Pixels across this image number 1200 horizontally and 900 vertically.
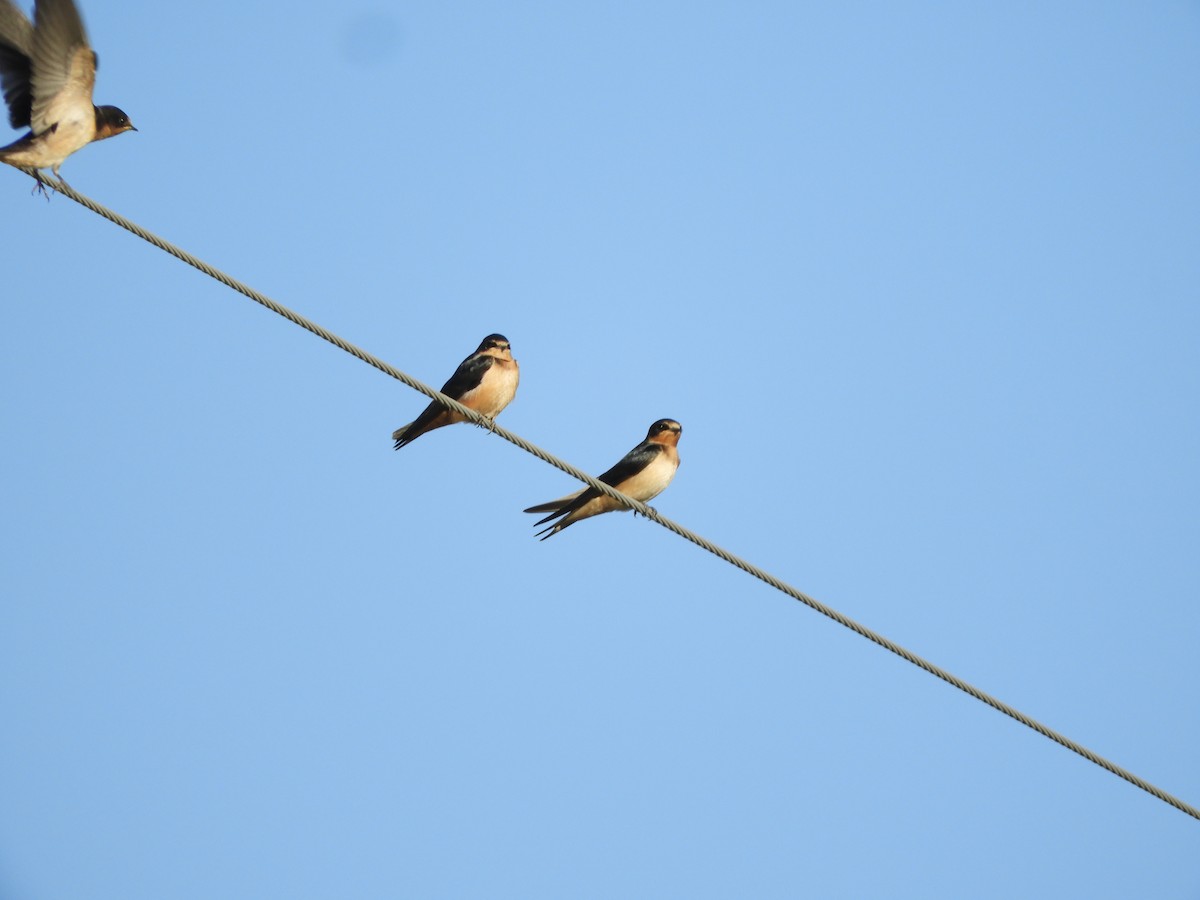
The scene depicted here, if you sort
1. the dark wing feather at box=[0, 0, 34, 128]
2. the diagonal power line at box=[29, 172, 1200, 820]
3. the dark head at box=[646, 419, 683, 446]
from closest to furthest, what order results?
the diagonal power line at box=[29, 172, 1200, 820], the dark wing feather at box=[0, 0, 34, 128], the dark head at box=[646, 419, 683, 446]

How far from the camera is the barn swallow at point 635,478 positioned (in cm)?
960

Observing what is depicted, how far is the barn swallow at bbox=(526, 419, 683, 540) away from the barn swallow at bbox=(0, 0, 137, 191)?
150 inches

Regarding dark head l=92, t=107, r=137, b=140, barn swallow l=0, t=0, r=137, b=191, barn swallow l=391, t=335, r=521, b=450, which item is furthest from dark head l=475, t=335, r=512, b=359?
barn swallow l=0, t=0, r=137, b=191

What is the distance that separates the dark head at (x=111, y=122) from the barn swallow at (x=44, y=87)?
18.0 inches

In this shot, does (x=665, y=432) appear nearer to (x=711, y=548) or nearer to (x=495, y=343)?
(x=495, y=343)

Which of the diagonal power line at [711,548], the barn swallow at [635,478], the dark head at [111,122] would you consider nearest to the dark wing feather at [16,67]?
the dark head at [111,122]

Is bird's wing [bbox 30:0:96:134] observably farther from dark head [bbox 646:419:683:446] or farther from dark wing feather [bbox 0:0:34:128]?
dark head [bbox 646:419:683:446]

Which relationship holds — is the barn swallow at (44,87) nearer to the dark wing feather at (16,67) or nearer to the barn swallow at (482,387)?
the dark wing feather at (16,67)

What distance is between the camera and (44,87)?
775 cm

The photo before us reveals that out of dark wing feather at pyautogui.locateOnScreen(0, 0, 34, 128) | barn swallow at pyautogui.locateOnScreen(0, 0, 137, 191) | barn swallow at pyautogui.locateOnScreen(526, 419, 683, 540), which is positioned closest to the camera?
barn swallow at pyautogui.locateOnScreen(0, 0, 137, 191)

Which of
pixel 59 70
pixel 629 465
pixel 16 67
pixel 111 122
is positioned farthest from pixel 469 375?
pixel 16 67

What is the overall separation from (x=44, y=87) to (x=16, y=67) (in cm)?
34

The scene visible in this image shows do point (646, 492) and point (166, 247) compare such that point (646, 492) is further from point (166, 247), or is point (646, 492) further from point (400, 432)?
point (166, 247)

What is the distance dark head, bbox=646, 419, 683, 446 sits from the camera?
10312 mm
